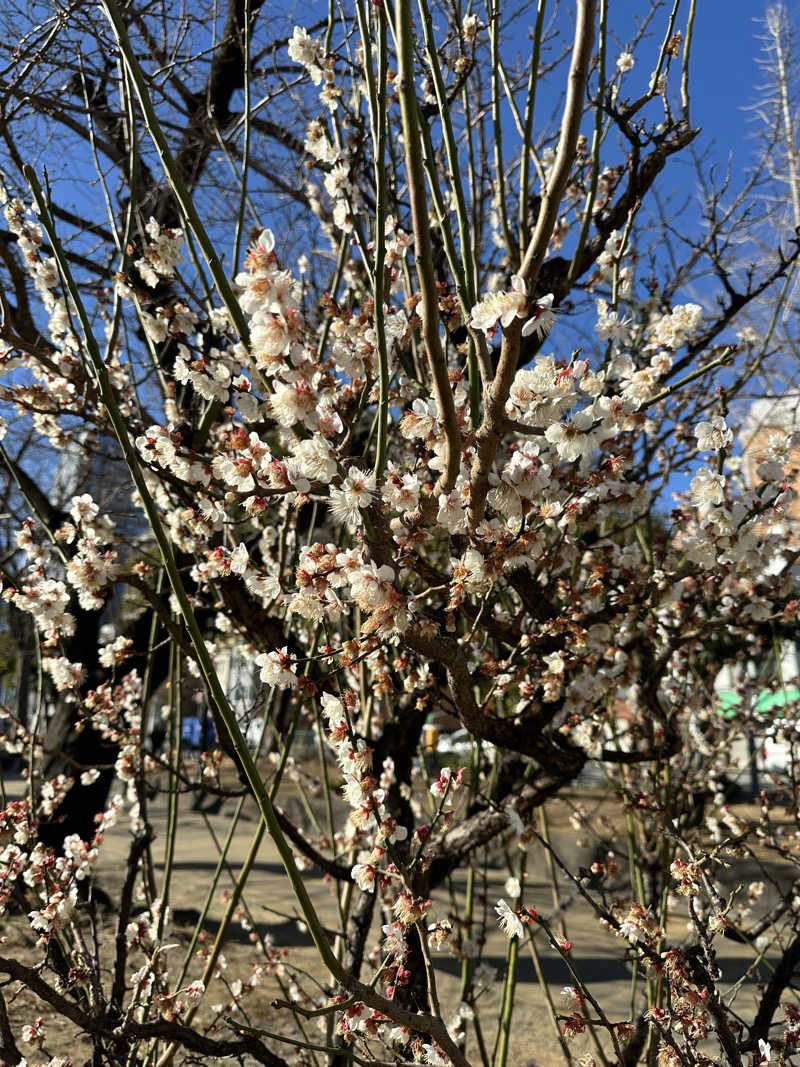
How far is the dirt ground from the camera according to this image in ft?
11.6

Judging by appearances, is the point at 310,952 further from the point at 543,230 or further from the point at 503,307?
the point at 543,230

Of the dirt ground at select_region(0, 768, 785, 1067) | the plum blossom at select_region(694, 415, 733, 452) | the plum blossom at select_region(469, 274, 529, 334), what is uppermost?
the plum blossom at select_region(694, 415, 733, 452)

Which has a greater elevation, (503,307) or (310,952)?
(503,307)

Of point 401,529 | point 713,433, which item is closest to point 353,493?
point 401,529

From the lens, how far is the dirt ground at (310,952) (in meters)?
3.54

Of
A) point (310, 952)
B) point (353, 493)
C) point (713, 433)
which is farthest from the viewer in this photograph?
point (310, 952)

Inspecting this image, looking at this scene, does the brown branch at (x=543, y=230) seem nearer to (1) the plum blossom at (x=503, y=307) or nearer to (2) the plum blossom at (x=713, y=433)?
(1) the plum blossom at (x=503, y=307)

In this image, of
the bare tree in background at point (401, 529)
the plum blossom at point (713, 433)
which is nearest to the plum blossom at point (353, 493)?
the bare tree in background at point (401, 529)

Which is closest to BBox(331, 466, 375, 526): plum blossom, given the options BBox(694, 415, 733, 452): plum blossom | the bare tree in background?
the bare tree in background

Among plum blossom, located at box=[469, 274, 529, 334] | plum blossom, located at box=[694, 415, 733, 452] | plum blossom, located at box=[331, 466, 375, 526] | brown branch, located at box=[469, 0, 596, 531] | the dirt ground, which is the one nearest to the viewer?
brown branch, located at box=[469, 0, 596, 531]

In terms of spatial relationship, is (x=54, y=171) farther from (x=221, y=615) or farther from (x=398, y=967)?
(x=398, y=967)

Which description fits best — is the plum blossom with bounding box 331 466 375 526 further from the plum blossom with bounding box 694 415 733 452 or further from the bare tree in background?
the plum blossom with bounding box 694 415 733 452

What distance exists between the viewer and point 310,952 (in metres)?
5.21

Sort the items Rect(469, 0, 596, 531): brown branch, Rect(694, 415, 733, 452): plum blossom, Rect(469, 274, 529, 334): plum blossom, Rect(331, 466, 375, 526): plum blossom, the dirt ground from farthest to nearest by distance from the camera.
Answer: the dirt ground, Rect(694, 415, 733, 452): plum blossom, Rect(331, 466, 375, 526): plum blossom, Rect(469, 274, 529, 334): plum blossom, Rect(469, 0, 596, 531): brown branch
